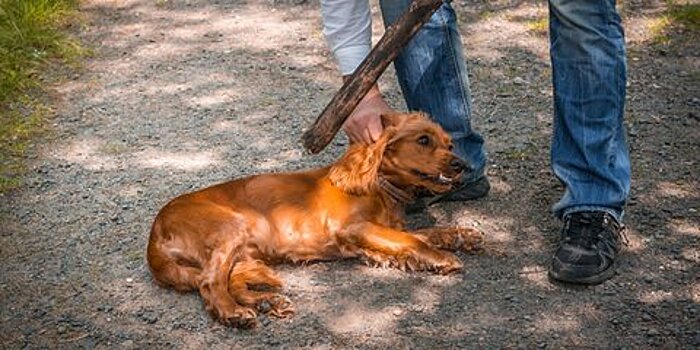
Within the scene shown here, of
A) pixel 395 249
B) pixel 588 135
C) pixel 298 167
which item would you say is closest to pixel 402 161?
pixel 395 249

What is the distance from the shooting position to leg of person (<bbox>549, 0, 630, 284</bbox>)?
147 inches

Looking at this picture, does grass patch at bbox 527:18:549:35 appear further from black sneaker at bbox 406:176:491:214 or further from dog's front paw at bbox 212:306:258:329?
dog's front paw at bbox 212:306:258:329

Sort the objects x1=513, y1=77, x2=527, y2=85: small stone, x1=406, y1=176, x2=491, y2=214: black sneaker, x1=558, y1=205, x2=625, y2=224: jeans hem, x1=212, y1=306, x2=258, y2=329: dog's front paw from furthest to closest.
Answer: x1=513, y1=77, x2=527, y2=85: small stone → x1=406, y1=176, x2=491, y2=214: black sneaker → x1=558, y1=205, x2=625, y2=224: jeans hem → x1=212, y1=306, x2=258, y2=329: dog's front paw

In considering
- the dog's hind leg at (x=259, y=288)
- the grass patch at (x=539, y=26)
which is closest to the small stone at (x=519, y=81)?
the grass patch at (x=539, y=26)

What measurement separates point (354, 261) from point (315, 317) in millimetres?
461

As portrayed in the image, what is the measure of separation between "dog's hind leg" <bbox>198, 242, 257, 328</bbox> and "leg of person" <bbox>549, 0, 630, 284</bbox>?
47.3 inches

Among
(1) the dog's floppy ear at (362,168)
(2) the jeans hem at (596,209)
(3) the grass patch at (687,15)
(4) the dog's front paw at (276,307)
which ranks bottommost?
(3) the grass patch at (687,15)

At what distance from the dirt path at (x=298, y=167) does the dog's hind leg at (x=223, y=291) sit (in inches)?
2.1

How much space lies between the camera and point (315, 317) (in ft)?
12.2

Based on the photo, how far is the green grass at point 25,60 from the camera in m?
5.43

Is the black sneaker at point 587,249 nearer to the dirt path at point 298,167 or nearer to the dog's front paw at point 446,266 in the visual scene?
the dirt path at point 298,167

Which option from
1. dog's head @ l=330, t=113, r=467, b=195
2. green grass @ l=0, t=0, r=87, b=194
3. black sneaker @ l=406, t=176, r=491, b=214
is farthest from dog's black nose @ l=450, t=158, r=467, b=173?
green grass @ l=0, t=0, r=87, b=194

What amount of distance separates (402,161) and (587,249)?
798mm

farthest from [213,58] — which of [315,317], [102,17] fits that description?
[315,317]
